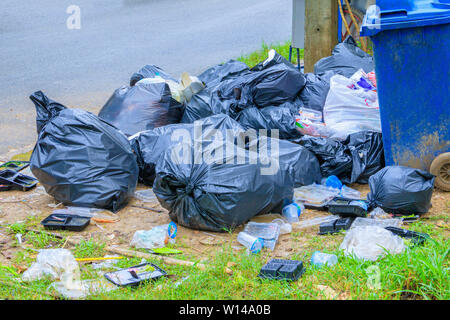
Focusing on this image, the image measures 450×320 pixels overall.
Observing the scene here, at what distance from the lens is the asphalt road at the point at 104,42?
6.54 meters

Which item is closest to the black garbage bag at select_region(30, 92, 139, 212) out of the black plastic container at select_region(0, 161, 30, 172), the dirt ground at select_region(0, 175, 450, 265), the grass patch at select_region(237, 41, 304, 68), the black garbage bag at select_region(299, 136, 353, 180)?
the dirt ground at select_region(0, 175, 450, 265)

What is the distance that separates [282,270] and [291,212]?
38.7 inches

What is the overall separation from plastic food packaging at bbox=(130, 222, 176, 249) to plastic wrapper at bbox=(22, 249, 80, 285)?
468 mm

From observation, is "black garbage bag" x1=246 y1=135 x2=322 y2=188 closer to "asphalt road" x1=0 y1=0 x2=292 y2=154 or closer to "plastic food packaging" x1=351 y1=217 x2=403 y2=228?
"plastic food packaging" x1=351 y1=217 x2=403 y2=228

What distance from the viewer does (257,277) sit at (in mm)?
2660

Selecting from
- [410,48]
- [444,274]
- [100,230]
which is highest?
[410,48]

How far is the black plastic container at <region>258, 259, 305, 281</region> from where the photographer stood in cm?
258

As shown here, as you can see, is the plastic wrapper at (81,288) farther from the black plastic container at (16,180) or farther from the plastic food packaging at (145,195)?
the black plastic container at (16,180)

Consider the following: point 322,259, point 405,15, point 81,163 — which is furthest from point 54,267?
point 405,15

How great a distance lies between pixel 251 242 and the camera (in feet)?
10.2

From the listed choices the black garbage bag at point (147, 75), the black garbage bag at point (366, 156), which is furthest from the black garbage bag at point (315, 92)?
the black garbage bag at point (147, 75)
